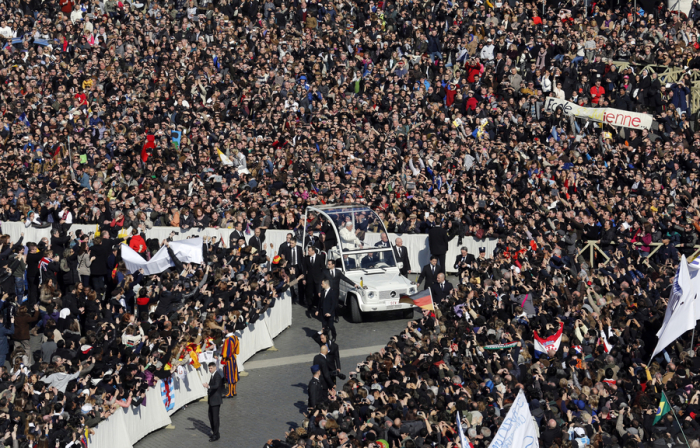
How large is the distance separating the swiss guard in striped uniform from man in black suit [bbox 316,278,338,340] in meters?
2.37

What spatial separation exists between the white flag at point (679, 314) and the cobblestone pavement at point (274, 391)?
238 inches

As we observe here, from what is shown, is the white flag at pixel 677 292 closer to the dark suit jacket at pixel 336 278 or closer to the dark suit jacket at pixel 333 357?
the dark suit jacket at pixel 333 357

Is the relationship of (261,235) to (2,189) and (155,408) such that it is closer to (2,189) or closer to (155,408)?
(155,408)

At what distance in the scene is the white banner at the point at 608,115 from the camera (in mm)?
28516

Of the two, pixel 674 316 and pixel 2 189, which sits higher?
pixel 674 316

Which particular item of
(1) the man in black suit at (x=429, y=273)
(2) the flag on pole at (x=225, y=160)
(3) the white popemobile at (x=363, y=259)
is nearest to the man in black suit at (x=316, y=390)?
(3) the white popemobile at (x=363, y=259)

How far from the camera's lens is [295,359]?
67.8 feet

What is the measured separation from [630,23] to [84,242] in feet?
59.2

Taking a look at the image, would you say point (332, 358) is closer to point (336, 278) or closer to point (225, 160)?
point (336, 278)

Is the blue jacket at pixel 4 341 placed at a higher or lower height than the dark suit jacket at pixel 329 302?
lower

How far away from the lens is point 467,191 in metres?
26.4

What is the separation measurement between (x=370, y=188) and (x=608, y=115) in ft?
23.6

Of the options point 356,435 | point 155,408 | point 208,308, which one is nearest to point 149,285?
point 208,308

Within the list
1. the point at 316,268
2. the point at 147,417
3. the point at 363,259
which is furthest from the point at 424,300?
the point at 147,417
